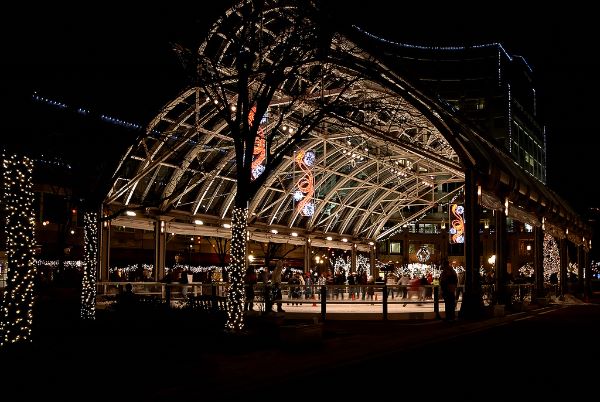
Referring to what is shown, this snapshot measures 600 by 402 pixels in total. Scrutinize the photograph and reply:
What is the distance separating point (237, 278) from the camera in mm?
15219

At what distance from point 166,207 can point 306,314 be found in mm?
9671

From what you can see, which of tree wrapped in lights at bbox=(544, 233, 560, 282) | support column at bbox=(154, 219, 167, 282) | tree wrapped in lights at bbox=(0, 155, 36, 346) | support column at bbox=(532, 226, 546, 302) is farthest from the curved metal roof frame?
tree wrapped in lights at bbox=(544, 233, 560, 282)

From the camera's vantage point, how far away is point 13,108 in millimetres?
10617

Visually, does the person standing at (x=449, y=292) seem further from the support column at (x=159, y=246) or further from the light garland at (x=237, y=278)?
the support column at (x=159, y=246)

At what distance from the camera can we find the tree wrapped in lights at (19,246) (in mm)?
10398

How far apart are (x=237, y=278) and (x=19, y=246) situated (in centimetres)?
542

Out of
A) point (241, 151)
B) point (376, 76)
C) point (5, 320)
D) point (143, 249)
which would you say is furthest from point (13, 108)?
point (143, 249)

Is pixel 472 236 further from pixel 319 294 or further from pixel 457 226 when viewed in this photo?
pixel 457 226

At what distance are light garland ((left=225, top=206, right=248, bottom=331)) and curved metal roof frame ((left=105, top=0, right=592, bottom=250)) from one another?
3.33 metres

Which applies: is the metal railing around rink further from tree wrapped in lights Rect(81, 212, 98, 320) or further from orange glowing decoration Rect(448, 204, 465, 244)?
orange glowing decoration Rect(448, 204, 465, 244)

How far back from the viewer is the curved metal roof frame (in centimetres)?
2239

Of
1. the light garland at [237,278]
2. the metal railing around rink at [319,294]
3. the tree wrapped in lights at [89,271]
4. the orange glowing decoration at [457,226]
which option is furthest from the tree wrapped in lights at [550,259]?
the tree wrapped in lights at [89,271]

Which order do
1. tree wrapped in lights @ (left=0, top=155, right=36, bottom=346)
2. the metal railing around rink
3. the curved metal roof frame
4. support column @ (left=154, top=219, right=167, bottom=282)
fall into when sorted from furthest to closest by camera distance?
support column @ (left=154, top=219, right=167, bottom=282) → the metal railing around rink → the curved metal roof frame → tree wrapped in lights @ (left=0, top=155, right=36, bottom=346)

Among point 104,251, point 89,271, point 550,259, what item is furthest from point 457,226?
point 89,271
